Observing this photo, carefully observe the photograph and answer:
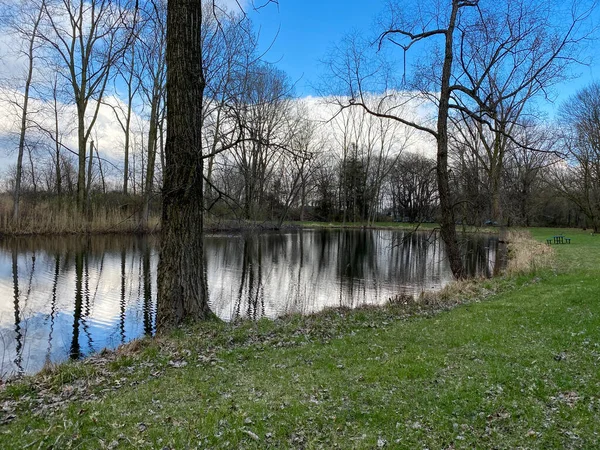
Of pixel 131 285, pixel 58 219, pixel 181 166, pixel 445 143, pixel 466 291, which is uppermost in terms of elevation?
pixel 445 143

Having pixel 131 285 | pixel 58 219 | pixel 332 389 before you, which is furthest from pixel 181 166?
pixel 58 219

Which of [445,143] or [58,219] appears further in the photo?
[58,219]

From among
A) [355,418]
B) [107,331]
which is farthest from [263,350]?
[107,331]

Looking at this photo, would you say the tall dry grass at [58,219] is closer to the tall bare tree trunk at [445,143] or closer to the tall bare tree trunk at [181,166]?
the tall bare tree trunk at [181,166]

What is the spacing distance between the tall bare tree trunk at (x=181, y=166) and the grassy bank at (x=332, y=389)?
83cm

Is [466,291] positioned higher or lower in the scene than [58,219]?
lower

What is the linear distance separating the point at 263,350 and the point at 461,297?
5.91m

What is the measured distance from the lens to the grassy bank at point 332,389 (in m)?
3.28

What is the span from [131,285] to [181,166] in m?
7.33

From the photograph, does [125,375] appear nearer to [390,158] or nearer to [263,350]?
[263,350]

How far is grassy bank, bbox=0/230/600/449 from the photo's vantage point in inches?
129

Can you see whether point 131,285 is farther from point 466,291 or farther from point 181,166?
point 466,291

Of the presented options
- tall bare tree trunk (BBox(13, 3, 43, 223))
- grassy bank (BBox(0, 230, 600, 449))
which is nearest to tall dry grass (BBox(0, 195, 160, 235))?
tall bare tree trunk (BBox(13, 3, 43, 223))

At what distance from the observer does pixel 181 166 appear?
22.6 feet
